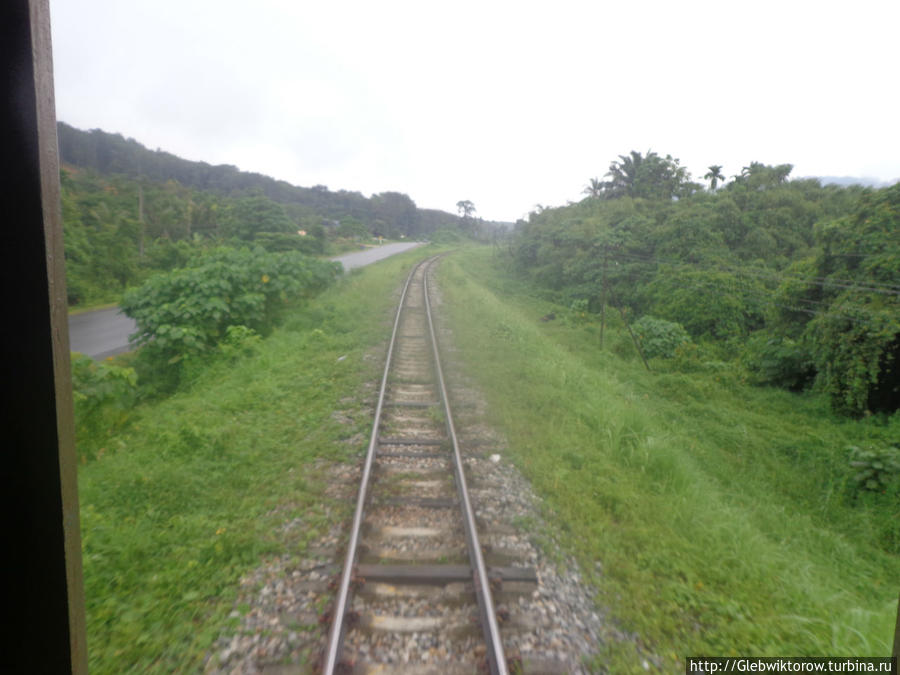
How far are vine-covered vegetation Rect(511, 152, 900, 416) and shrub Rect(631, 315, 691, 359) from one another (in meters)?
0.17

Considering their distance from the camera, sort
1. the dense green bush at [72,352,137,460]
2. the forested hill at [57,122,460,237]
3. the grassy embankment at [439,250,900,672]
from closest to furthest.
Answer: the grassy embankment at [439,250,900,672] < the dense green bush at [72,352,137,460] < the forested hill at [57,122,460,237]

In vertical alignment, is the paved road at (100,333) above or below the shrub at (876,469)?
below

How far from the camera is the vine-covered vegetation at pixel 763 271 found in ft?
32.4

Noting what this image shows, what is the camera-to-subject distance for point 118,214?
21438 millimetres

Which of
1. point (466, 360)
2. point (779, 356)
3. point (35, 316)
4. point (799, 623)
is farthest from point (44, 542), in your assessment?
point (779, 356)

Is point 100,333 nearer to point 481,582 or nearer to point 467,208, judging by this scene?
point 481,582

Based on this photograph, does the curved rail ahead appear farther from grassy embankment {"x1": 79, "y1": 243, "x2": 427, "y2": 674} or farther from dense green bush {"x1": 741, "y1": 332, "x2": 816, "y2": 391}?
dense green bush {"x1": 741, "y1": 332, "x2": 816, "y2": 391}

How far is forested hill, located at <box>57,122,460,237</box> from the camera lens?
38875 mm

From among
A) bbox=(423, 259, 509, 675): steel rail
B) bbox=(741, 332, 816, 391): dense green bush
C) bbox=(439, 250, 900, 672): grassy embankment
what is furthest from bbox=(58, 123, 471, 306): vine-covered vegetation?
bbox=(741, 332, 816, 391): dense green bush

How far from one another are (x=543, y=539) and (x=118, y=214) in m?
24.4

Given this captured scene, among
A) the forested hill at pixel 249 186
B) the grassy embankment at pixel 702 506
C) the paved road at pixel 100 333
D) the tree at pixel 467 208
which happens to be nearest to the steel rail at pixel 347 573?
the grassy embankment at pixel 702 506

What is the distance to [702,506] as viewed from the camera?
5.47m

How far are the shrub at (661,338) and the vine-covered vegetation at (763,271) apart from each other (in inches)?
6.6

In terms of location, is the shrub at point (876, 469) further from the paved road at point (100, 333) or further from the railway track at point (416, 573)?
the paved road at point (100, 333)
